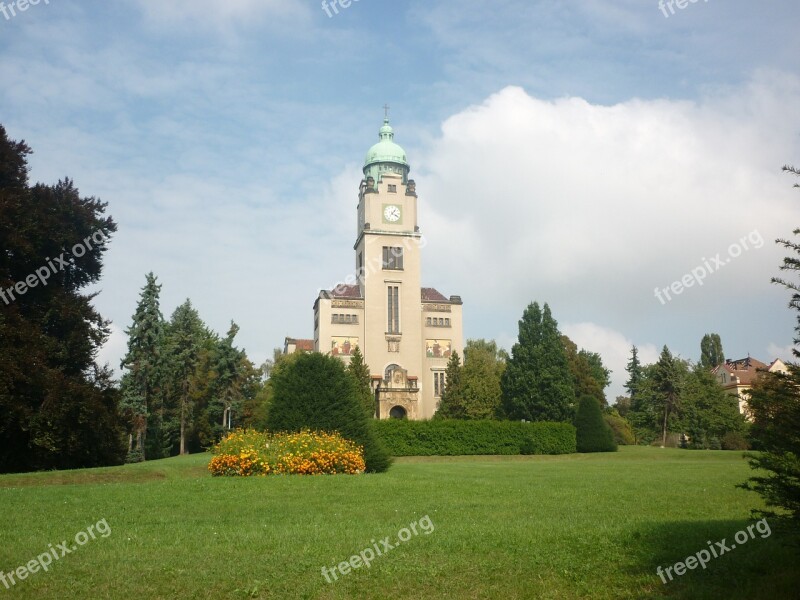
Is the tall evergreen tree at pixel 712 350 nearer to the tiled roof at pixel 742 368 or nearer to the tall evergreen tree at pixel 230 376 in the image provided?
the tiled roof at pixel 742 368

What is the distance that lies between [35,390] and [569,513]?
21.5 meters

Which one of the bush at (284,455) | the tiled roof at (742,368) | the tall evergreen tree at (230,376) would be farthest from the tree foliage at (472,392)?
the bush at (284,455)

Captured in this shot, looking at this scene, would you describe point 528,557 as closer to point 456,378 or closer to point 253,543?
point 253,543

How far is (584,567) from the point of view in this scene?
893 cm

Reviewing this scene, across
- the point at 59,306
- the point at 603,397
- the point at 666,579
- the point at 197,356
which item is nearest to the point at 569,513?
the point at 666,579

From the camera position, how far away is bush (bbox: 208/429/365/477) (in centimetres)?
2125

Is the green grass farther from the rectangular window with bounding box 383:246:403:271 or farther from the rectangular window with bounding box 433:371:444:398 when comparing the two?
the rectangular window with bounding box 383:246:403:271

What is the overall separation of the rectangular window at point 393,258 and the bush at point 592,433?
3305cm

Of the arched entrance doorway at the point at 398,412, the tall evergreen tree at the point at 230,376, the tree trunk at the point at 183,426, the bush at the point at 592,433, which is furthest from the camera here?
the arched entrance doorway at the point at 398,412

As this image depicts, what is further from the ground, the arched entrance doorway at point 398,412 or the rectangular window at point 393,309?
the rectangular window at point 393,309

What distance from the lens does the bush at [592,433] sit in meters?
52.0

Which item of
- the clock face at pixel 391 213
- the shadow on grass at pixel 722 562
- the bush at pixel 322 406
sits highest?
the clock face at pixel 391 213

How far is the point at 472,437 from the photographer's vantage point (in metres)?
49.4

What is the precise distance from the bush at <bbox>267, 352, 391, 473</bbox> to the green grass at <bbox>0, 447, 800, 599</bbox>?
7115mm
